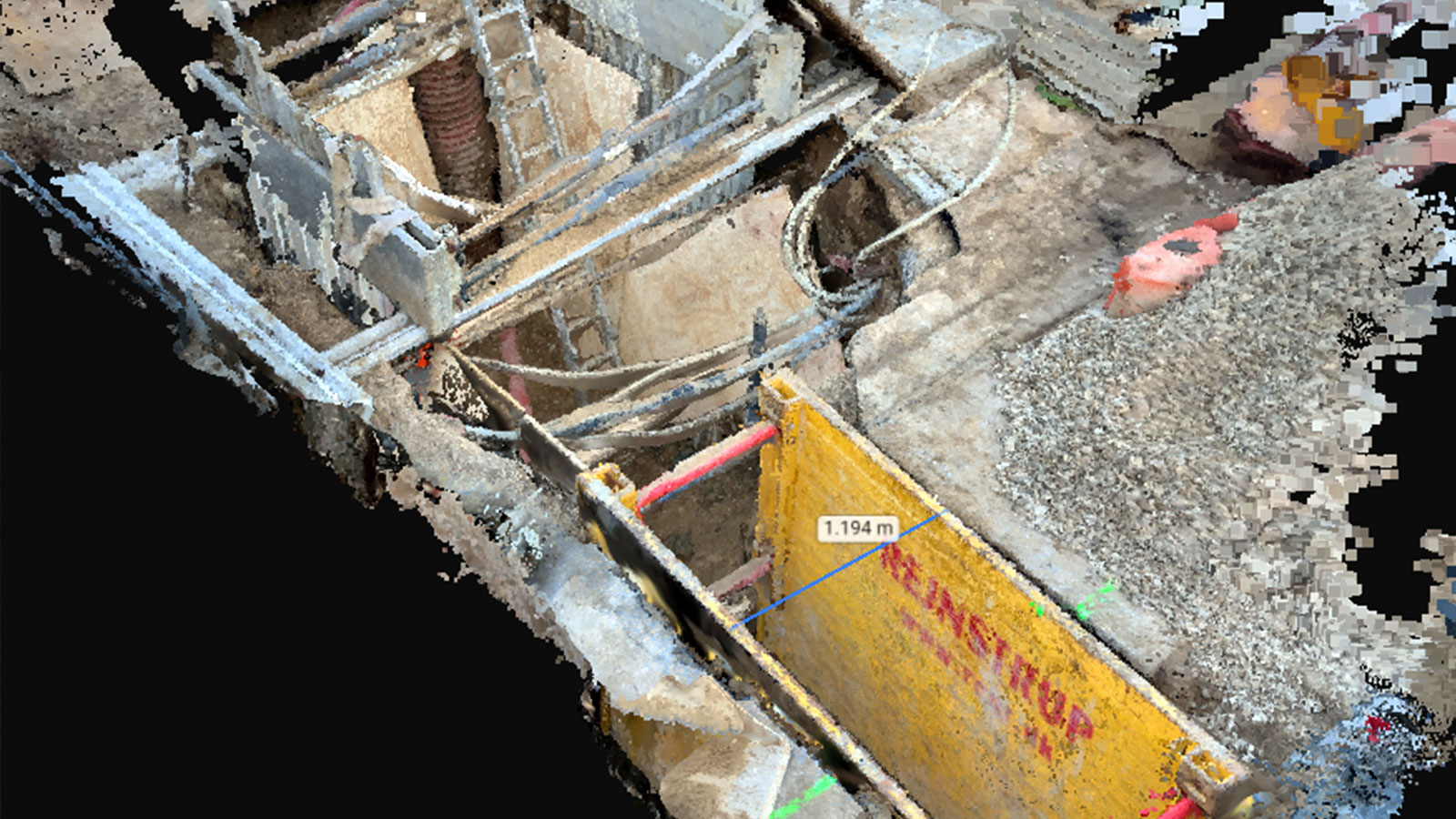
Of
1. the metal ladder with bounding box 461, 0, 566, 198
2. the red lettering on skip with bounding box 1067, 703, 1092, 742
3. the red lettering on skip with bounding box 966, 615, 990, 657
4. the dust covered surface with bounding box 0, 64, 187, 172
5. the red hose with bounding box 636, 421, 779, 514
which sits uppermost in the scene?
the dust covered surface with bounding box 0, 64, 187, 172

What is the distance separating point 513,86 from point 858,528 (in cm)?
473

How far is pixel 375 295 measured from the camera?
7.67 metres

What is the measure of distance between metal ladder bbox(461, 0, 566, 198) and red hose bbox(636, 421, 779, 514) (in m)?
3.88

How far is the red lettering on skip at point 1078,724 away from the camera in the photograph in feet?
19.0

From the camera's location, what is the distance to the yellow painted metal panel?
561cm

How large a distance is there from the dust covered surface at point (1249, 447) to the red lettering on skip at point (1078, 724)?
0.40m

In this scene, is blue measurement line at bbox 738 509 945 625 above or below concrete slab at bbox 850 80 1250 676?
below

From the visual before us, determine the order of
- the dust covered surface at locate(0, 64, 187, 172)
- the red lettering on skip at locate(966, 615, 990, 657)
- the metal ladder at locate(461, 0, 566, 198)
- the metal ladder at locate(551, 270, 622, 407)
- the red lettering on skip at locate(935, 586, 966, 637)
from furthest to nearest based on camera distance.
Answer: the metal ladder at locate(551, 270, 622, 407)
the metal ladder at locate(461, 0, 566, 198)
the dust covered surface at locate(0, 64, 187, 172)
the red lettering on skip at locate(935, 586, 966, 637)
the red lettering on skip at locate(966, 615, 990, 657)

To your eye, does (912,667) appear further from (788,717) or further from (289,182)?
(289,182)

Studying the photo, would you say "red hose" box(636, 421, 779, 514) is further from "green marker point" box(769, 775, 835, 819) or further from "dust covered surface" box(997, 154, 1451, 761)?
"green marker point" box(769, 775, 835, 819)

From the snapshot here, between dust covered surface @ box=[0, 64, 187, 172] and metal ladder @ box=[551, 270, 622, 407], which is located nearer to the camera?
dust covered surface @ box=[0, 64, 187, 172]

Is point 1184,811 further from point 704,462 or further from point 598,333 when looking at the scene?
point 598,333

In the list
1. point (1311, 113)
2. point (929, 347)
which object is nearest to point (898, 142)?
point (929, 347)

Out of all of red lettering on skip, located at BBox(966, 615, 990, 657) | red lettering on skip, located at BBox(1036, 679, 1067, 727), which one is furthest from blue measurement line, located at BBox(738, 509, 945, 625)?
red lettering on skip, located at BBox(1036, 679, 1067, 727)
